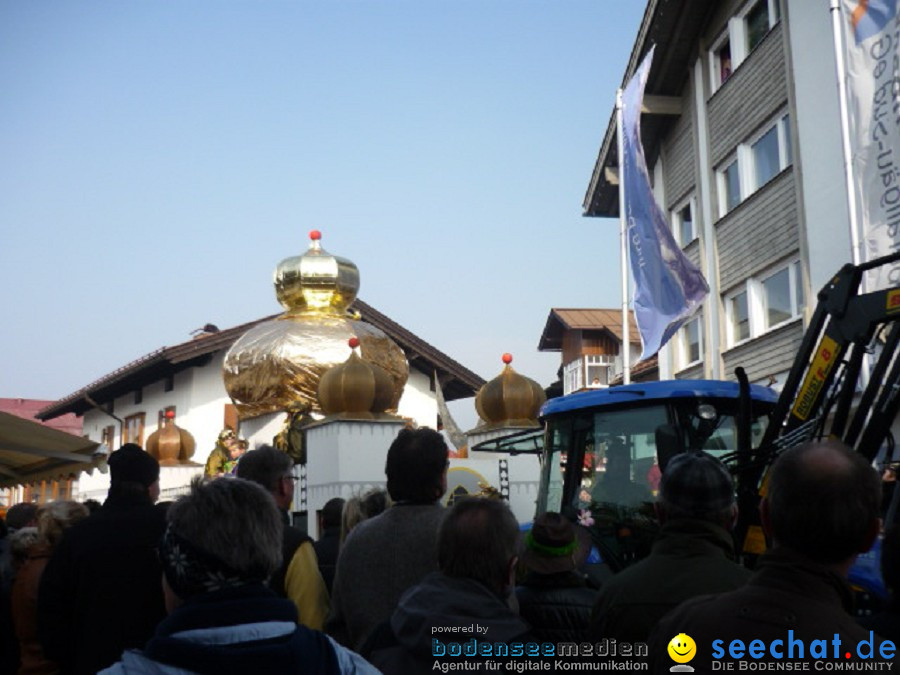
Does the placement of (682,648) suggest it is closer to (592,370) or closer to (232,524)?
(232,524)

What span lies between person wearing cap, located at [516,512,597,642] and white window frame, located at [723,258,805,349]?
41.7ft

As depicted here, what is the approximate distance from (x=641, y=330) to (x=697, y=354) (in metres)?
6.61

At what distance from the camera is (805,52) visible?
15.1 meters

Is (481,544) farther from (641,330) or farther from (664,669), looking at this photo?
(641,330)

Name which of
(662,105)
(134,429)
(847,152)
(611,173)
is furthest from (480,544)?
(134,429)

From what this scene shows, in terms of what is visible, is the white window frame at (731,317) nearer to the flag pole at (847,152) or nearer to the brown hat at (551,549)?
the flag pole at (847,152)

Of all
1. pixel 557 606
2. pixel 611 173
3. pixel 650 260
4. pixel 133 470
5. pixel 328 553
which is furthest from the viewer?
pixel 611 173

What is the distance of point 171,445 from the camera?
77.6ft

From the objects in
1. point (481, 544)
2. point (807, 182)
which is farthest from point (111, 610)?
point (807, 182)

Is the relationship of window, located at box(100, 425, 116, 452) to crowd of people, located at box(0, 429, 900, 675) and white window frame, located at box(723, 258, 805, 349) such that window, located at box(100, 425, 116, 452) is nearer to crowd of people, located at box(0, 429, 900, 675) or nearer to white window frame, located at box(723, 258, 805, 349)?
white window frame, located at box(723, 258, 805, 349)

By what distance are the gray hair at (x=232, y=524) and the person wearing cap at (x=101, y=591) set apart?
188cm

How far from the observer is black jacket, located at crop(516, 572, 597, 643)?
3.43 m

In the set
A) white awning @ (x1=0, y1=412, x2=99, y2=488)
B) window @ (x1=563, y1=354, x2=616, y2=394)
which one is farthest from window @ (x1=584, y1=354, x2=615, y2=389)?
white awning @ (x1=0, y1=412, x2=99, y2=488)

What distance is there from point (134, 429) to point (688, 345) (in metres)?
16.5
